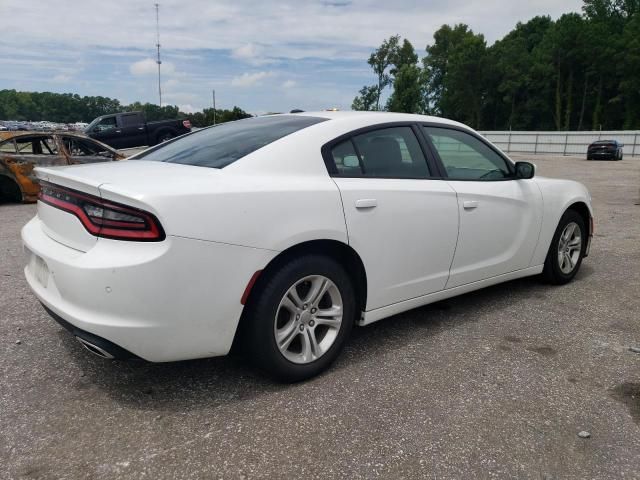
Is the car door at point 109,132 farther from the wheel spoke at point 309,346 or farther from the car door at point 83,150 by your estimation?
the wheel spoke at point 309,346

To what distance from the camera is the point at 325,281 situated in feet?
9.23

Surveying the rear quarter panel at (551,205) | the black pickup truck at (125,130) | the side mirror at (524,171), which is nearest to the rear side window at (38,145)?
the side mirror at (524,171)

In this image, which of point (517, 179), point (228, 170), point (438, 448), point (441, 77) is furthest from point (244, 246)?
point (441, 77)

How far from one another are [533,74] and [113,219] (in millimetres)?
80194

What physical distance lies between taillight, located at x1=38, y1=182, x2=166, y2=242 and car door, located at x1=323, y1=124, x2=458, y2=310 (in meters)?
1.07

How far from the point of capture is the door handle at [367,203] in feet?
9.52

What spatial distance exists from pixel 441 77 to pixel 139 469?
306 feet

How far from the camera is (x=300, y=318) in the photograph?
277 cm

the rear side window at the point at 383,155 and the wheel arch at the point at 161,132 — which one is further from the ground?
the wheel arch at the point at 161,132

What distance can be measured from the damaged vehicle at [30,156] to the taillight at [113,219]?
820 cm

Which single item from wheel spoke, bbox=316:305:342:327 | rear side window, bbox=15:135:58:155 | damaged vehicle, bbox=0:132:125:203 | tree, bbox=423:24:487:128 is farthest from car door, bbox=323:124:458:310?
tree, bbox=423:24:487:128

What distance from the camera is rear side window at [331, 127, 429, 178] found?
3.03 m

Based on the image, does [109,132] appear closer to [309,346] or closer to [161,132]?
[161,132]

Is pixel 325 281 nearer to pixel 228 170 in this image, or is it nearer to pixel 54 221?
pixel 228 170
